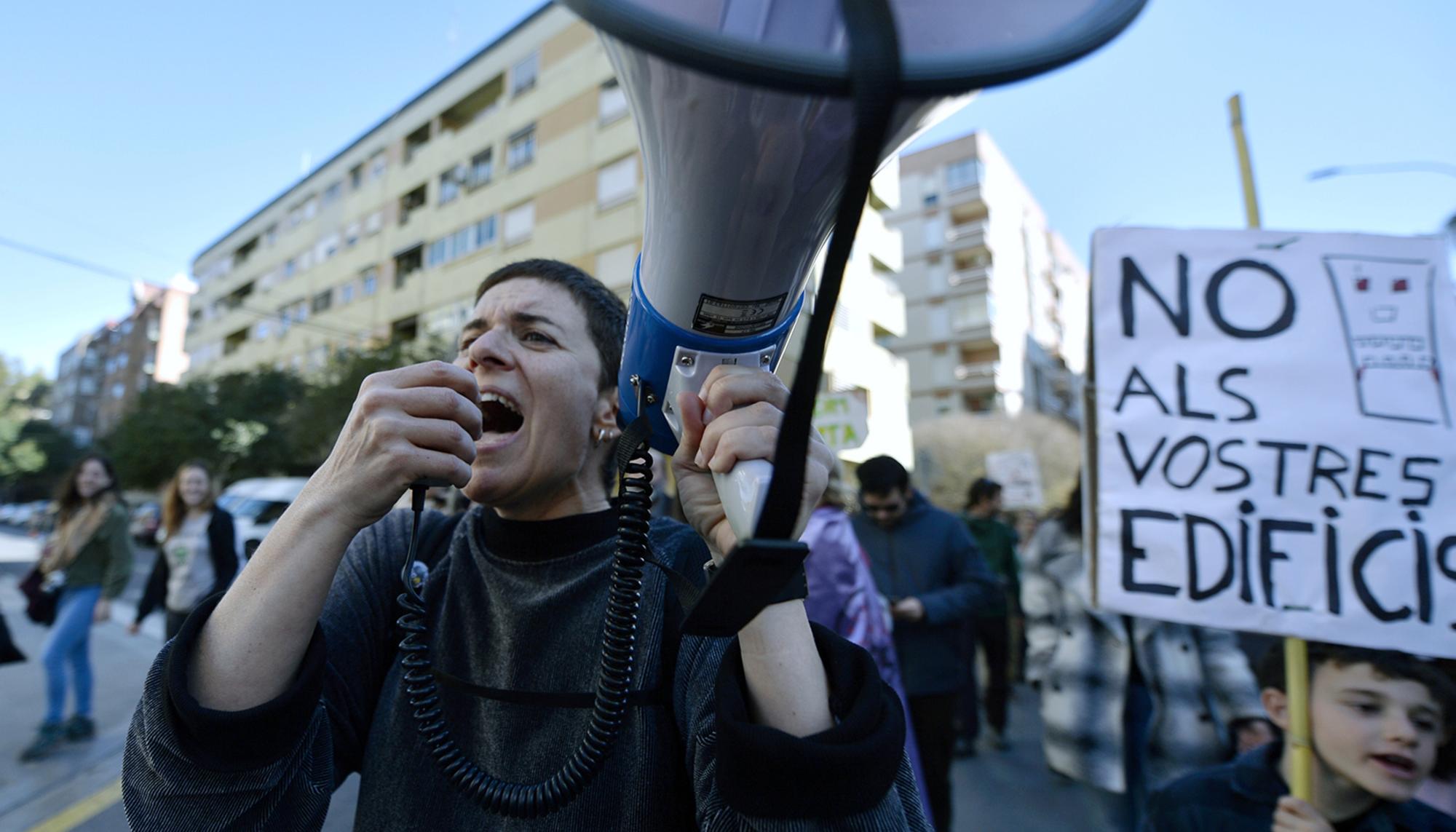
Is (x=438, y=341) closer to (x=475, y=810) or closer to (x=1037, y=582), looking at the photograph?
(x=1037, y=582)

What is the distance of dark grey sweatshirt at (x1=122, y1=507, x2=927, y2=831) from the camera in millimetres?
734

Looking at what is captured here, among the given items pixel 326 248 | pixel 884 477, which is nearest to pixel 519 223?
pixel 326 248

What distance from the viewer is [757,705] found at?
78 cm

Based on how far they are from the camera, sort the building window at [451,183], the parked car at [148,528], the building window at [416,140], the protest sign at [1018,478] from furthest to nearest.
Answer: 1. the building window at [416,140]
2. the building window at [451,183]
3. the parked car at [148,528]
4. the protest sign at [1018,478]

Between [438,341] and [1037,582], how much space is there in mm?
19111

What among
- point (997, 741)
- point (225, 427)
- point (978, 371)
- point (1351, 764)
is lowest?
point (997, 741)

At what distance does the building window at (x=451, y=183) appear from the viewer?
23.1 meters

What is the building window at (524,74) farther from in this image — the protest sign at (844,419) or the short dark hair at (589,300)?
the short dark hair at (589,300)

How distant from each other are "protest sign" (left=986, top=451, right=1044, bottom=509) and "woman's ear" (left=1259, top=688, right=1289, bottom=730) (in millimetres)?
10974

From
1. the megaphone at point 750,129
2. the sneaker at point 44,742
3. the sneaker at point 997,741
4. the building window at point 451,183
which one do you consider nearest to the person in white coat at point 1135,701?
the megaphone at point 750,129

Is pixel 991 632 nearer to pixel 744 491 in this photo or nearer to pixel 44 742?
pixel 744 491

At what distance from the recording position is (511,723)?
1.06 m

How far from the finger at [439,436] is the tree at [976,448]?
2413 cm

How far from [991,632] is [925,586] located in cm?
239
